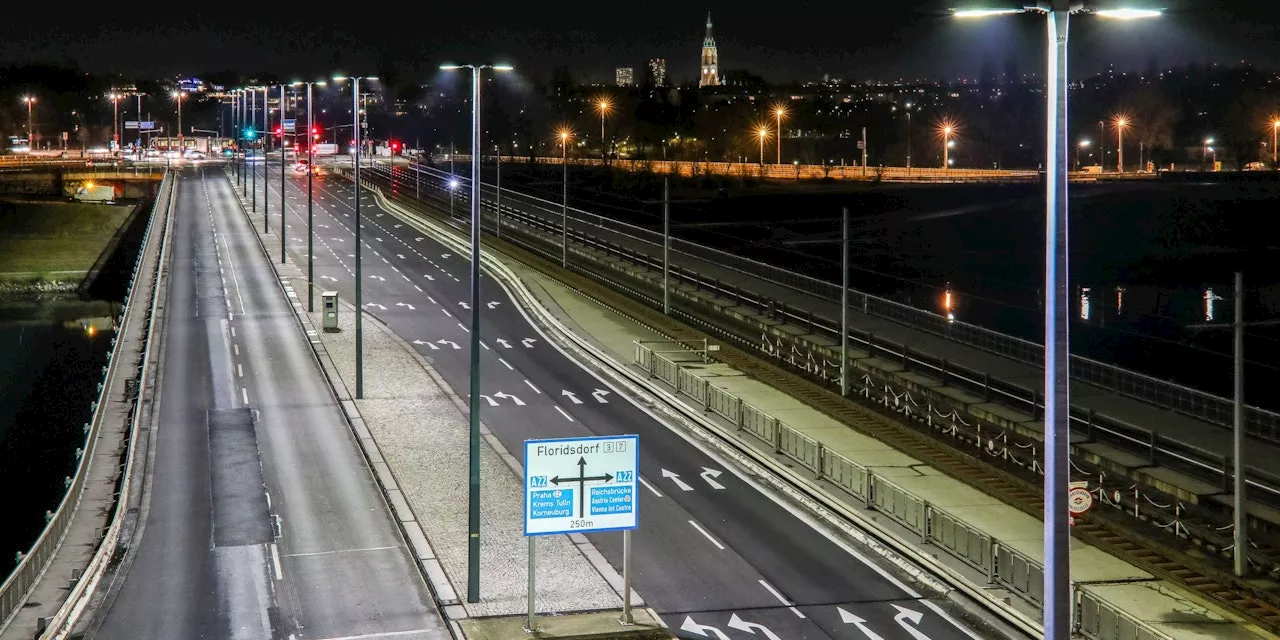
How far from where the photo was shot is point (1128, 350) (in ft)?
235

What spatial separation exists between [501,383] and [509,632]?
25.3 m

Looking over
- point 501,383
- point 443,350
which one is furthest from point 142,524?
point 443,350

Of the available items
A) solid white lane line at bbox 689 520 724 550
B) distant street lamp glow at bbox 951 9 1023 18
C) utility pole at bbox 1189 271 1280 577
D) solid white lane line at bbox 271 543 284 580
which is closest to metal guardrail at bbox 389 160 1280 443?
utility pole at bbox 1189 271 1280 577

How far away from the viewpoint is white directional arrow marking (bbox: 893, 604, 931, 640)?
2297 cm

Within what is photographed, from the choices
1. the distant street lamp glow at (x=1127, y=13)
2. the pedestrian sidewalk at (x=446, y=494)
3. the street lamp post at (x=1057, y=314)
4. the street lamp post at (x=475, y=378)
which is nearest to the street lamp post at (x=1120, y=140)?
the pedestrian sidewalk at (x=446, y=494)

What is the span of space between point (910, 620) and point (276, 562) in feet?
39.1

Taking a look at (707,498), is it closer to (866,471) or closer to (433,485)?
(866,471)

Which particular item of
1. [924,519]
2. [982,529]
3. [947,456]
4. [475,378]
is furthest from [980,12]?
[947,456]

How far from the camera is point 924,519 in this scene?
89.9 feet

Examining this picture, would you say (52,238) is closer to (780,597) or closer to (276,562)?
(276,562)

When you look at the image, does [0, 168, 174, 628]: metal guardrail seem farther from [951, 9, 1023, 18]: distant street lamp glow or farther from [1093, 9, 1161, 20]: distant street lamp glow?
[1093, 9, 1161, 20]: distant street lamp glow

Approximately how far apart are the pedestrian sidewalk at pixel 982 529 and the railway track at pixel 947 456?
0.59 metres

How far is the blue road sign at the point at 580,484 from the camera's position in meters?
22.0

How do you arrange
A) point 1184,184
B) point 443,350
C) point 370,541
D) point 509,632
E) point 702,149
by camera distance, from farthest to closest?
point 702,149 < point 1184,184 < point 443,350 < point 370,541 < point 509,632
